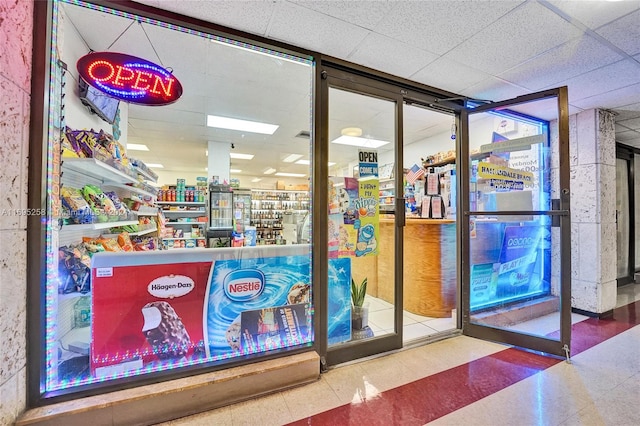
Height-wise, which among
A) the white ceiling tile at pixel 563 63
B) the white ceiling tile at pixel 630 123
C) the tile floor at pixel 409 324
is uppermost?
the white ceiling tile at pixel 563 63

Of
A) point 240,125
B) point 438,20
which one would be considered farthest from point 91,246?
point 438,20

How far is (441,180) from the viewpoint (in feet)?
13.4

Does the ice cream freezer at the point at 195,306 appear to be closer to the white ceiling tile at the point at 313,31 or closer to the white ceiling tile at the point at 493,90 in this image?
the white ceiling tile at the point at 313,31

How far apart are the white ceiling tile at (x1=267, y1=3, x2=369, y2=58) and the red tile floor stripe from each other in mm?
2711

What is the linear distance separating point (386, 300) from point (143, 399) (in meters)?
3.07

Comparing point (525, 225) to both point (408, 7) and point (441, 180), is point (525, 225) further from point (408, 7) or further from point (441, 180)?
point (408, 7)

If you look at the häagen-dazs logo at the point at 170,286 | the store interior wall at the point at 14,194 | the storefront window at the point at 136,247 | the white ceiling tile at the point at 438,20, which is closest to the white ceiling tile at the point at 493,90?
the white ceiling tile at the point at 438,20

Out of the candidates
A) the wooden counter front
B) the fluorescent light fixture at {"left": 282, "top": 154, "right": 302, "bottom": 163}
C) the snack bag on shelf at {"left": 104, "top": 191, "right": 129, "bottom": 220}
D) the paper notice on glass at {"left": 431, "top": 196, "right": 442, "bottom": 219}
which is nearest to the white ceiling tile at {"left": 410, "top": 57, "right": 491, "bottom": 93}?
the paper notice on glass at {"left": 431, "top": 196, "right": 442, "bottom": 219}

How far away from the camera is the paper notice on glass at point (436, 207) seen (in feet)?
12.8

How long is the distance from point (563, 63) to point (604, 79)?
743mm

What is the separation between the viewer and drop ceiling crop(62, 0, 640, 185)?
185cm

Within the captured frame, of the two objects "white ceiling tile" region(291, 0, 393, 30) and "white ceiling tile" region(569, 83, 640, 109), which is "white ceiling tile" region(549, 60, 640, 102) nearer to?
"white ceiling tile" region(569, 83, 640, 109)

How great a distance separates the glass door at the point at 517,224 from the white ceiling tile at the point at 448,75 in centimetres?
39

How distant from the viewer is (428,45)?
87.0 inches
